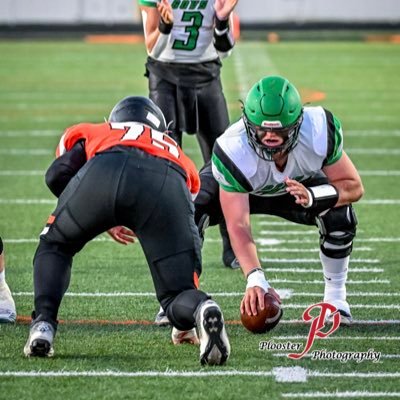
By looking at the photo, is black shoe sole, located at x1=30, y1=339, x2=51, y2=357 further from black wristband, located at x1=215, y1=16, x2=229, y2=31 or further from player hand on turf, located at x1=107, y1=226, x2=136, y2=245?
black wristband, located at x1=215, y1=16, x2=229, y2=31

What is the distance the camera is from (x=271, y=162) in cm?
531

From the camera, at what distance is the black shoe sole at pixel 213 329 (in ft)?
15.0

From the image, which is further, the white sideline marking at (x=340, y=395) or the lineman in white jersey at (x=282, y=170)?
the lineman in white jersey at (x=282, y=170)

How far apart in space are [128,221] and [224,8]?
2.43 meters

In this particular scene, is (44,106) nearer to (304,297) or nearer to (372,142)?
(372,142)

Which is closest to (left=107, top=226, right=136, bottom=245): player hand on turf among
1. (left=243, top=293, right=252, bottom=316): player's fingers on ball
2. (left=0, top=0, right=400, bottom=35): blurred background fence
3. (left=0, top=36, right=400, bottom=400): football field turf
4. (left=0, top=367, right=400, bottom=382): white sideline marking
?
(left=0, top=36, right=400, bottom=400): football field turf

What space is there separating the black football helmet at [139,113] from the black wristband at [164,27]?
5.37ft

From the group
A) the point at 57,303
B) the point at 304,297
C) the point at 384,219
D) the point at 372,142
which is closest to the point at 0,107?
the point at 372,142

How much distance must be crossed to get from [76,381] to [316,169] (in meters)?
1.54

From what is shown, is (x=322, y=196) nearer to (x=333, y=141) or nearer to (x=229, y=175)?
(x=333, y=141)

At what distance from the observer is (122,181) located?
4.75 meters

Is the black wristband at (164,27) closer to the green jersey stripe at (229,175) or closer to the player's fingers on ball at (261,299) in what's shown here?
the green jersey stripe at (229,175)

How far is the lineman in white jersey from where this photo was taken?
5102 millimetres

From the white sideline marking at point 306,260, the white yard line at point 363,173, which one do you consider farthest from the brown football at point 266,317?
the white yard line at point 363,173
